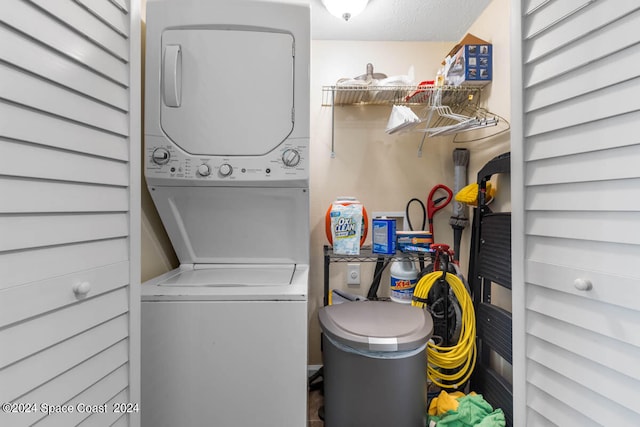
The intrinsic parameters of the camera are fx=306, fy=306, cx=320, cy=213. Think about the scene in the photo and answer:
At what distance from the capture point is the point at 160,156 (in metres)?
1.42

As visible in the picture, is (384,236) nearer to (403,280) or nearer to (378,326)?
(403,280)

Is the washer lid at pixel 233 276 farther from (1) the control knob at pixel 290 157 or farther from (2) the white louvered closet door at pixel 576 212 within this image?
(2) the white louvered closet door at pixel 576 212

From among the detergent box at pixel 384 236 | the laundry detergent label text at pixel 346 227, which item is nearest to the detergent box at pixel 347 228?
the laundry detergent label text at pixel 346 227

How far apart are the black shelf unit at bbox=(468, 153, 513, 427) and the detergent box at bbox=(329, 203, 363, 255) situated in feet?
2.27

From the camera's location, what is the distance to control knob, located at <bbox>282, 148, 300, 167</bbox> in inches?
57.1

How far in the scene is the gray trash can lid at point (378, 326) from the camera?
1.31 meters

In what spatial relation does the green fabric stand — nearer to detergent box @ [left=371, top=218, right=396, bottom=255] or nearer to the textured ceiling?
detergent box @ [left=371, top=218, right=396, bottom=255]

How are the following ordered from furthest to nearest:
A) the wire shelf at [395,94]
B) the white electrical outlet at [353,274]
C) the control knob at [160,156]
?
the white electrical outlet at [353,274]
the wire shelf at [395,94]
the control knob at [160,156]

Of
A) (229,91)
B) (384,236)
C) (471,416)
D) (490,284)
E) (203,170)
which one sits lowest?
(471,416)

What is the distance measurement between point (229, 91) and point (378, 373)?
4.74 feet

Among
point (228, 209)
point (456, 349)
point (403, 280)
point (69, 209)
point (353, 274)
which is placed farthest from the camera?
point (353, 274)

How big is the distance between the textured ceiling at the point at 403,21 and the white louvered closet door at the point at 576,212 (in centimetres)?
107

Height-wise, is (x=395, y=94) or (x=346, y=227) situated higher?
(x=395, y=94)

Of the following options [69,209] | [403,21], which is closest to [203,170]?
[69,209]
